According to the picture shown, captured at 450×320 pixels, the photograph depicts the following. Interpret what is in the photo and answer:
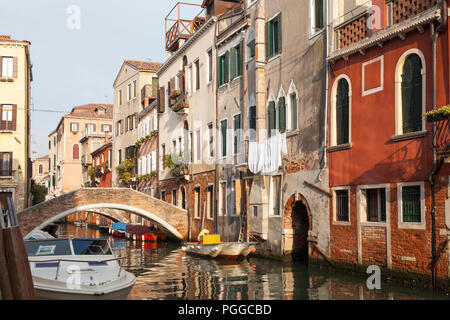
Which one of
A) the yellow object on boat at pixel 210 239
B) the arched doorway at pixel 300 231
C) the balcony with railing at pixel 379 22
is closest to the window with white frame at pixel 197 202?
the yellow object on boat at pixel 210 239

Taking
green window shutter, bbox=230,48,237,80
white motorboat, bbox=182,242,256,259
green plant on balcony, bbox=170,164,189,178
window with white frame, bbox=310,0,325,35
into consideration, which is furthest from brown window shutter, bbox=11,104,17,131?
window with white frame, bbox=310,0,325,35

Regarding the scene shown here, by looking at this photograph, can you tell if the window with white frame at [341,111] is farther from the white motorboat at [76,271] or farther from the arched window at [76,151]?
the arched window at [76,151]

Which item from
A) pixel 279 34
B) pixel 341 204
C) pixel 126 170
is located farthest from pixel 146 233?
pixel 341 204

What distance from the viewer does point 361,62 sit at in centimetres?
1369

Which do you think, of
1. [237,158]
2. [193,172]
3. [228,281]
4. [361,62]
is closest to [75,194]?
[193,172]

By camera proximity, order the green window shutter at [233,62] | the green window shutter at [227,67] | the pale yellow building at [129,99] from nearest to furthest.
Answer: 1. the green window shutter at [233,62]
2. the green window shutter at [227,67]
3. the pale yellow building at [129,99]

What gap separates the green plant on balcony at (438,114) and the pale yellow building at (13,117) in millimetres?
23654

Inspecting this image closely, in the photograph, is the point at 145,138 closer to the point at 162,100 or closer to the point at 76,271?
the point at 162,100

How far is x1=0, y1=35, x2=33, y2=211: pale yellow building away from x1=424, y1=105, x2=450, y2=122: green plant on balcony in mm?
23654

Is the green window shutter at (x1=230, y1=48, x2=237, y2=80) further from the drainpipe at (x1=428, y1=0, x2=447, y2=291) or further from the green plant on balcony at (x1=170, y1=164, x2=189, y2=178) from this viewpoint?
the drainpipe at (x1=428, y1=0, x2=447, y2=291)

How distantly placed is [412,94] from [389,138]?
110cm

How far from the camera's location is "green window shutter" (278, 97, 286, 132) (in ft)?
56.7

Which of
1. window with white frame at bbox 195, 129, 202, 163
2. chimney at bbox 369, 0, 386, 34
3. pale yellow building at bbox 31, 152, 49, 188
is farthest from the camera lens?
pale yellow building at bbox 31, 152, 49, 188

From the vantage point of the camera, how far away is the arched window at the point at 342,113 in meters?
14.3
